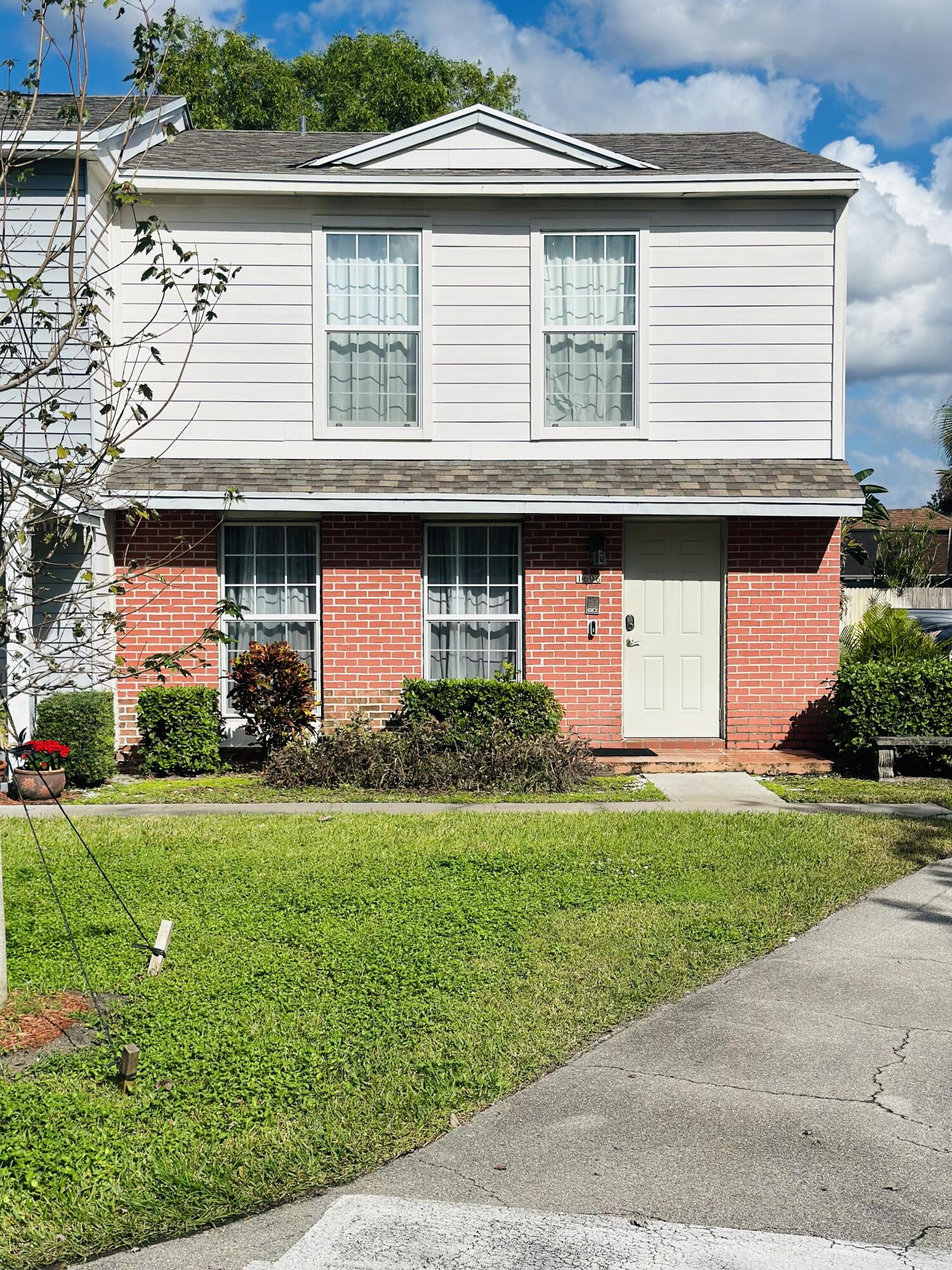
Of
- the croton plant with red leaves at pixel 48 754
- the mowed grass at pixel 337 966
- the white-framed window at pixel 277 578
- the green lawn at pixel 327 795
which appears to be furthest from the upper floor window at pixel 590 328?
the croton plant with red leaves at pixel 48 754

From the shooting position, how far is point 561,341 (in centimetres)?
1290

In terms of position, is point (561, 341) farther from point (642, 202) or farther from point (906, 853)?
point (906, 853)

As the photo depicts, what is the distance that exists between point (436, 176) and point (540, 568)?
4218 millimetres

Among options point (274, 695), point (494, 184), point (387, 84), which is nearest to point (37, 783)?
point (274, 695)

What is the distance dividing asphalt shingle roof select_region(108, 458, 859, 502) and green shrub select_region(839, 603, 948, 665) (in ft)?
5.33

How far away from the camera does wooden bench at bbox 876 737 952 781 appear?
462 inches

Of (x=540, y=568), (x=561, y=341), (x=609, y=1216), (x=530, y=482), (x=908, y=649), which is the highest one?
(x=561, y=341)

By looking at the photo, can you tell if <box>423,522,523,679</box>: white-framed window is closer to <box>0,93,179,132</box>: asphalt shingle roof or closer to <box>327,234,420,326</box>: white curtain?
<box>327,234,420,326</box>: white curtain

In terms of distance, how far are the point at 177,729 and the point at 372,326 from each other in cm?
469

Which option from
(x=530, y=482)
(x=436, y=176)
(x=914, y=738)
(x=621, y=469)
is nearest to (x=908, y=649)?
(x=914, y=738)

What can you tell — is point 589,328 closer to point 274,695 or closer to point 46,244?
point 274,695

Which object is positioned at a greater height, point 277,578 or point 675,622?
point 277,578

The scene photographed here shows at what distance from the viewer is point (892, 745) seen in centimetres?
1180

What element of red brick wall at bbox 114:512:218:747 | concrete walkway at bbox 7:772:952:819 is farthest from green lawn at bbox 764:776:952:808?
red brick wall at bbox 114:512:218:747
